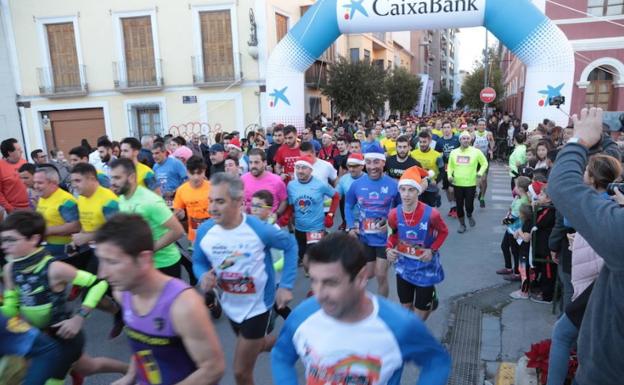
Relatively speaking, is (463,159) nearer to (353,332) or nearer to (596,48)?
(353,332)

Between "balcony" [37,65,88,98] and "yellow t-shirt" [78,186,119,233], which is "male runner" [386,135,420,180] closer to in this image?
"yellow t-shirt" [78,186,119,233]

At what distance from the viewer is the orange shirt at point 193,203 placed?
554cm

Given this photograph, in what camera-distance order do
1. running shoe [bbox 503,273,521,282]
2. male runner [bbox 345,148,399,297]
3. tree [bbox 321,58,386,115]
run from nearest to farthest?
male runner [bbox 345,148,399,297], running shoe [bbox 503,273,521,282], tree [bbox 321,58,386,115]

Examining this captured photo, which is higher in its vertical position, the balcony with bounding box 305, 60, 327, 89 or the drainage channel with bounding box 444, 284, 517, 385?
the balcony with bounding box 305, 60, 327, 89

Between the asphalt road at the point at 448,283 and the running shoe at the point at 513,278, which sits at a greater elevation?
the running shoe at the point at 513,278

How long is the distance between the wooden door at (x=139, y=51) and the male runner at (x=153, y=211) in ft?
55.2

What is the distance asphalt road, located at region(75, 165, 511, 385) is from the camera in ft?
14.1

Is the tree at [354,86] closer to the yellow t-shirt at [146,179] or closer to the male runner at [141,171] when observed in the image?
the male runner at [141,171]

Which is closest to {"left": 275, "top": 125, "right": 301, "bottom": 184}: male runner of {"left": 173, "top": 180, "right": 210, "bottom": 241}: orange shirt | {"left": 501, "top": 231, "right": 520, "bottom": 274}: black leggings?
{"left": 173, "top": 180, "right": 210, "bottom": 241}: orange shirt

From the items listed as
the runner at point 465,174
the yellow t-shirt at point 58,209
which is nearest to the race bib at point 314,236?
the yellow t-shirt at point 58,209

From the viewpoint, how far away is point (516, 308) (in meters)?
5.28

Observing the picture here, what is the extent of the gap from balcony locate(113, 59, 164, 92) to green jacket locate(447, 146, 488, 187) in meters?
14.7

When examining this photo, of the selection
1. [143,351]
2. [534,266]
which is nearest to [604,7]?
[534,266]

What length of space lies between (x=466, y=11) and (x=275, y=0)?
983cm
